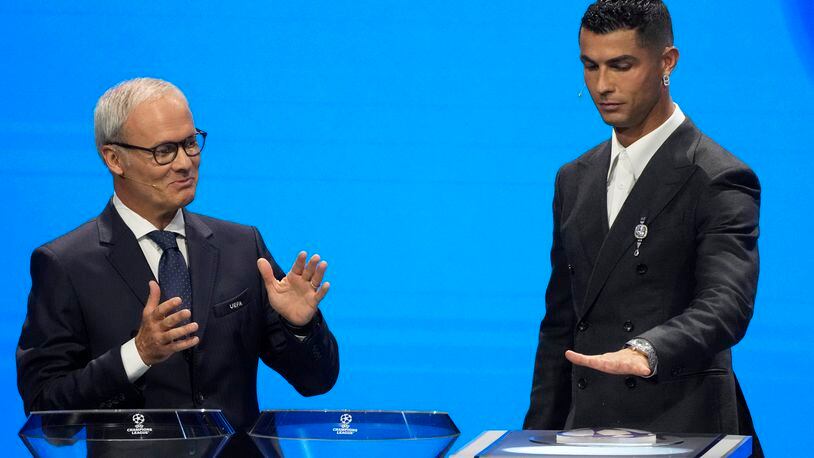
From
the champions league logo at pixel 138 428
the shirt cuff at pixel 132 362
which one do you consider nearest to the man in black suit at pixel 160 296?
the shirt cuff at pixel 132 362

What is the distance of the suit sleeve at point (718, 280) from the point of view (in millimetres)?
1924

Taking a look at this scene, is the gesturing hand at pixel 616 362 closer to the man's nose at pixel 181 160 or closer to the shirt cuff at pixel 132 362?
the shirt cuff at pixel 132 362

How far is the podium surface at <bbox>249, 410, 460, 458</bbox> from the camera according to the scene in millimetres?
1621

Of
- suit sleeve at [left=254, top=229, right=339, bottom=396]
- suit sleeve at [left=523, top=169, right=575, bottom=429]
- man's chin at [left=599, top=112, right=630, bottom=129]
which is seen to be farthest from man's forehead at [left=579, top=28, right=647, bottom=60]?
suit sleeve at [left=254, top=229, right=339, bottom=396]

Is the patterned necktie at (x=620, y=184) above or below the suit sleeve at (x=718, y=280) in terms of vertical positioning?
above

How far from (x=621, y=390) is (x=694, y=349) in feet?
1.05

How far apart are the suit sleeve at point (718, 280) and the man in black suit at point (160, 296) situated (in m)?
0.70

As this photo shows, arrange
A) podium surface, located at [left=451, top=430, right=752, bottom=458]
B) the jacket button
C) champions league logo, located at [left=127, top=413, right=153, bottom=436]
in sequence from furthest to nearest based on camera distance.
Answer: the jacket button < champions league logo, located at [left=127, top=413, right=153, bottom=436] < podium surface, located at [left=451, top=430, right=752, bottom=458]

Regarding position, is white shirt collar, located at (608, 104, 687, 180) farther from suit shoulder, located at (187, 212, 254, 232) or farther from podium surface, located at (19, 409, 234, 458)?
podium surface, located at (19, 409, 234, 458)

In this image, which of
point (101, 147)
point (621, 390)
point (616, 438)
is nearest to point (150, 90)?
point (101, 147)

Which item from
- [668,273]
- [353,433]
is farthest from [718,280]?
[353,433]

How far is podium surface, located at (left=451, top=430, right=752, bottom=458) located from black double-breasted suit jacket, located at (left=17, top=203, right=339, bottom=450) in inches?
31.6

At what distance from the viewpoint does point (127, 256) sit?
95.7 inches

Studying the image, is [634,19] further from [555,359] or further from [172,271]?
[172,271]
